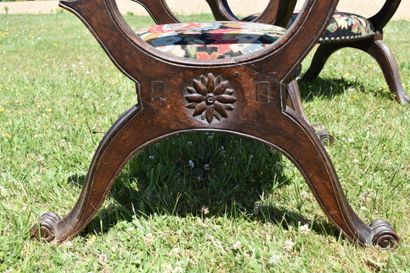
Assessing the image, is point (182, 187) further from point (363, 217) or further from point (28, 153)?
point (28, 153)

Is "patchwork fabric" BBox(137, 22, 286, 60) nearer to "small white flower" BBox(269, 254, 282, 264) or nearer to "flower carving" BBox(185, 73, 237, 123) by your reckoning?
"flower carving" BBox(185, 73, 237, 123)

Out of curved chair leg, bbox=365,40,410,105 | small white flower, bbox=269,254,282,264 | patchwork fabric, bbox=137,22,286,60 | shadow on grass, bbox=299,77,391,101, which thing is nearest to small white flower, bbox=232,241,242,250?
small white flower, bbox=269,254,282,264

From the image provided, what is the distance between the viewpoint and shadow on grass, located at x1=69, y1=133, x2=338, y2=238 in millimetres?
1680

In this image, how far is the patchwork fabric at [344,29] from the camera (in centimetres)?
278

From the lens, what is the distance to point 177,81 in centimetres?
137

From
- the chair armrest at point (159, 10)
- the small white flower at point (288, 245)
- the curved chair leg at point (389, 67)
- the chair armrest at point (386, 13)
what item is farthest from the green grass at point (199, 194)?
the chair armrest at point (159, 10)

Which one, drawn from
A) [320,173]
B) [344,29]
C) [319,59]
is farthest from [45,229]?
[319,59]

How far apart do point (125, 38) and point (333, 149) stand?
3.94 feet

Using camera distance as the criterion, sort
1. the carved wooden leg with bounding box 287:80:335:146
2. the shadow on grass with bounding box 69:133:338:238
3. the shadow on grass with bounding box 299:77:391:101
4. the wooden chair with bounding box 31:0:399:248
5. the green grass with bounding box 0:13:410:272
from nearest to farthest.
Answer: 1. the wooden chair with bounding box 31:0:399:248
2. the green grass with bounding box 0:13:410:272
3. the shadow on grass with bounding box 69:133:338:238
4. the carved wooden leg with bounding box 287:80:335:146
5. the shadow on grass with bounding box 299:77:391:101

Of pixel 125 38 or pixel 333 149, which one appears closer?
pixel 125 38

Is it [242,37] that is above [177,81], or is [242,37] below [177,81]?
above

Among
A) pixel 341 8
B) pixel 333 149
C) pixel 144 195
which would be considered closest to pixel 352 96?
pixel 333 149

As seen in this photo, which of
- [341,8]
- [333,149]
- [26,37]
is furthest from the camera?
[341,8]

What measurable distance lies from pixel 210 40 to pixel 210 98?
0.61ft
